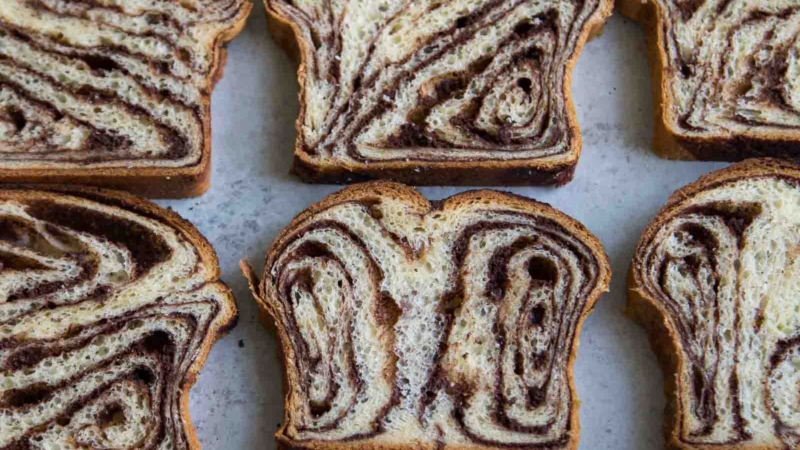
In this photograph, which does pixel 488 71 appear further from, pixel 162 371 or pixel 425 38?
pixel 162 371

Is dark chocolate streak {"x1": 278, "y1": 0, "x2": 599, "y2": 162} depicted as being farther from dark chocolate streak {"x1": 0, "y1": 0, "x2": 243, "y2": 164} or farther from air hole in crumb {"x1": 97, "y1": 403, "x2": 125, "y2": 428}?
air hole in crumb {"x1": 97, "y1": 403, "x2": 125, "y2": 428}

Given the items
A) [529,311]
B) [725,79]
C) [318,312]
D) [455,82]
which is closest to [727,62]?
[725,79]

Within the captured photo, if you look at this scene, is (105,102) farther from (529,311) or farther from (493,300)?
(529,311)

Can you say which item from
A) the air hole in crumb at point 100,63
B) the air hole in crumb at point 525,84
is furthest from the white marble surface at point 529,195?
the air hole in crumb at point 100,63

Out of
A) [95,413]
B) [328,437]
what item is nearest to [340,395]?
[328,437]

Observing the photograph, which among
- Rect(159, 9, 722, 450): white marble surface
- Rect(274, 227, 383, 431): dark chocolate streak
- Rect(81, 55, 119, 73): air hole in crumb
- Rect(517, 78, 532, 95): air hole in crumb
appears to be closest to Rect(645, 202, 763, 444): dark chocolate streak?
Rect(159, 9, 722, 450): white marble surface
